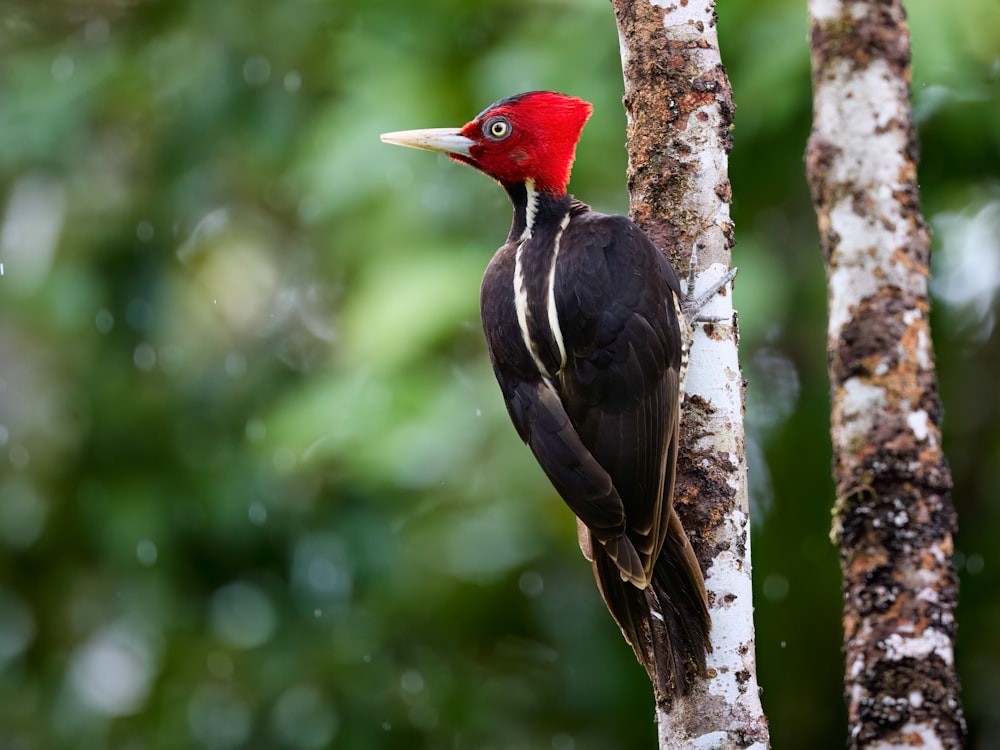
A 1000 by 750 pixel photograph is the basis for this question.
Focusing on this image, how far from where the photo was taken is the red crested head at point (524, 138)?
323 centimetres

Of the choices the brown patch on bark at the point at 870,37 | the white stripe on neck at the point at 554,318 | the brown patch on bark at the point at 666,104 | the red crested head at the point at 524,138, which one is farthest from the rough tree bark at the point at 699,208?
the brown patch on bark at the point at 870,37

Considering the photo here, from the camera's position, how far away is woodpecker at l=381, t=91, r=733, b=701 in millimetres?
2648

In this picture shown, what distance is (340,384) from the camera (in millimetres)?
4652

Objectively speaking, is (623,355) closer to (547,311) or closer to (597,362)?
(597,362)

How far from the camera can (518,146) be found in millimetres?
3258

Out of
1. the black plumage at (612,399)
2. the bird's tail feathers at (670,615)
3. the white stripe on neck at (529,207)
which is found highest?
the white stripe on neck at (529,207)

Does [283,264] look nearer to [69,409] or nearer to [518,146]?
[69,409]

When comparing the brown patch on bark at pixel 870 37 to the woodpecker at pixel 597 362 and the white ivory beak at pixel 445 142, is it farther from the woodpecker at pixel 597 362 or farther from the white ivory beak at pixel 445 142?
the white ivory beak at pixel 445 142

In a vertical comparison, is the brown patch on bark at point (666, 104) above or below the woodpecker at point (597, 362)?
above

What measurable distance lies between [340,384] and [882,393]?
2234mm

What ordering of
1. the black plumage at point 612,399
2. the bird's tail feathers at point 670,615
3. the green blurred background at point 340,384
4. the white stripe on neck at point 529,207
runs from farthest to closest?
1. the green blurred background at point 340,384
2. the white stripe on neck at point 529,207
3. the black plumage at point 612,399
4. the bird's tail feathers at point 670,615

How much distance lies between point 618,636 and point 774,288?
146 cm

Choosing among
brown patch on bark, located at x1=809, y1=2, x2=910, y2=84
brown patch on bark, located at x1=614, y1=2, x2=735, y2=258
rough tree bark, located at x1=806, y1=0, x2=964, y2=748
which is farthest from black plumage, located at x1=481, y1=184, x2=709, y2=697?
brown patch on bark, located at x1=809, y1=2, x2=910, y2=84

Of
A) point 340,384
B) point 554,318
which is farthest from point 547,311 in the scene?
point 340,384
